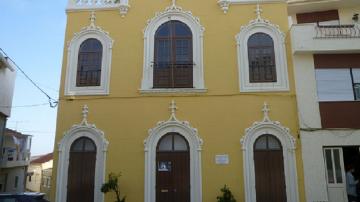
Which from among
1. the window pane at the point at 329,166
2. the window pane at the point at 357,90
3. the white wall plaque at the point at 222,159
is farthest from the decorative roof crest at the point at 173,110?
the window pane at the point at 357,90

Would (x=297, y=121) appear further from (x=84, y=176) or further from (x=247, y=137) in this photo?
(x=84, y=176)

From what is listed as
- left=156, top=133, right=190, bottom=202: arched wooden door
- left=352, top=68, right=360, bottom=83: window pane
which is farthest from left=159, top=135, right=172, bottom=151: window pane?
left=352, top=68, right=360, bottom=83: window pane

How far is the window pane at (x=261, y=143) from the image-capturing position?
13.2m

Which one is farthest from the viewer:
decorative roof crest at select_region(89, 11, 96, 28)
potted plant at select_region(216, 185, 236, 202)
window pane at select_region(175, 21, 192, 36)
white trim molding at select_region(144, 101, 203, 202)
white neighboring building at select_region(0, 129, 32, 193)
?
white neighboring building at select_region(0, 129, 32, 193)

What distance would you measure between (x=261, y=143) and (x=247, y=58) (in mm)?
3195

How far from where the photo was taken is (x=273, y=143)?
43.3ft

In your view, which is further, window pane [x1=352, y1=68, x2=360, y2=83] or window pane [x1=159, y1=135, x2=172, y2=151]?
window pane [x1=352, y1=68, x2=360, y2=83]

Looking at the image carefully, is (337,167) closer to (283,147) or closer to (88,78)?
(283,147)

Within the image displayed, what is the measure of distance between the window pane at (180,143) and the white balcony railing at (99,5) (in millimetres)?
5368

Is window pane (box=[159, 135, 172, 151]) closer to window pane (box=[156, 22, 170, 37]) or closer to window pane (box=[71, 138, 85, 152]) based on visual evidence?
window pane (box=[71, 138, 85, 152])

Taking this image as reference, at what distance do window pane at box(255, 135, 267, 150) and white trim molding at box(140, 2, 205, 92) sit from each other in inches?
107

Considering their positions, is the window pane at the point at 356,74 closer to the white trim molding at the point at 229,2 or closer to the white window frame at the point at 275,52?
the white window frame at the point at 275,52

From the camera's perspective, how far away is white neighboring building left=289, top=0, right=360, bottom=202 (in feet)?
41.4

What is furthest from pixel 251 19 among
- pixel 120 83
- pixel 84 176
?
pixel 84 176
